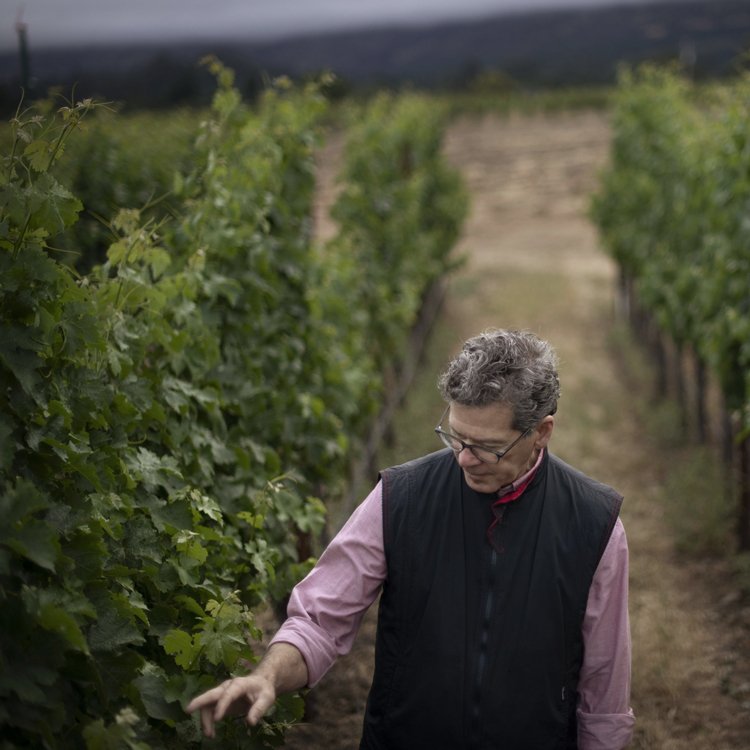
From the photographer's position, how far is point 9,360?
6.94 feet

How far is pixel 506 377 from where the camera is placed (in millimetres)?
2355

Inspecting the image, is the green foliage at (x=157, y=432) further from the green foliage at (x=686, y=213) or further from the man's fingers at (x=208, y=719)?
the green foliage at (x=686, y=213)

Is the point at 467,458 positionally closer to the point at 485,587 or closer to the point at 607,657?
the point at 485,587

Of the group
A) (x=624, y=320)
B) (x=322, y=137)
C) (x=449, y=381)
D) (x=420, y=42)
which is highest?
(x=420, y=42)

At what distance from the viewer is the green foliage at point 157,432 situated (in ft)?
6.84

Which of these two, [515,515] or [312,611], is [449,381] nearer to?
[515,515]

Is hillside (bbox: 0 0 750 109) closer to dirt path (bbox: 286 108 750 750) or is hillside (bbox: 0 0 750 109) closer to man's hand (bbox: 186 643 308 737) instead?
dirt path (bbox: 286 108 750 750)

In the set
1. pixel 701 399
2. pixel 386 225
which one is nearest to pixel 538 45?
pixel 386 225

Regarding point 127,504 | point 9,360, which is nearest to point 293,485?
point 127,504

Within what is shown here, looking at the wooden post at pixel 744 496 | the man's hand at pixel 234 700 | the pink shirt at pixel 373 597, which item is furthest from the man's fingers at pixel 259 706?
the wooden post at pixel 744 496

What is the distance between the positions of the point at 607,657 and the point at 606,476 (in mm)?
6729

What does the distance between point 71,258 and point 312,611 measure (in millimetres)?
3390

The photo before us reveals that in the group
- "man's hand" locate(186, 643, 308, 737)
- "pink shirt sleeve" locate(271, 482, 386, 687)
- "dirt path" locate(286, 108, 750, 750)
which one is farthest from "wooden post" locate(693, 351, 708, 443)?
"man's hand" locate(186, 643, 308, 737)

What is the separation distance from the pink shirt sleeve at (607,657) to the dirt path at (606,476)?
1378mm
